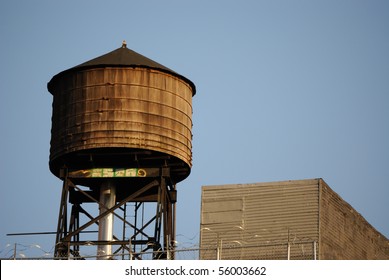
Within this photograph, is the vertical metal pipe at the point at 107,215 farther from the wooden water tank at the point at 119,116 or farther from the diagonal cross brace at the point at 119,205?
the wooden water tank at the point at 119,116

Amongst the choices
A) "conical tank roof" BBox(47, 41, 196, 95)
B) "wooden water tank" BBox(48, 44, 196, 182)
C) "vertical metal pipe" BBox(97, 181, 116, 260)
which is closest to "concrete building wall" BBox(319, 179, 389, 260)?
"wooden water tank" BBox(48, 44, 196, 182)

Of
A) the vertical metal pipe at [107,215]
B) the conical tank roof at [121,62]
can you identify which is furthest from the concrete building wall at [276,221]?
the conical tank roof at [121,62]

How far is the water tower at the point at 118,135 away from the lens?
Result: 3650cm

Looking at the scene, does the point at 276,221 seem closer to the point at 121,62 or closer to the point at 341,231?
the point at 341,231

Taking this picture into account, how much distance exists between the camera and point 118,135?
36.3 m

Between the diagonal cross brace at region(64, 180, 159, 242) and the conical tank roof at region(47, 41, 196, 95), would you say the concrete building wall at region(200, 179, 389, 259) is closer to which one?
the diagonal cross brace at region(64, 180, 159, 242)

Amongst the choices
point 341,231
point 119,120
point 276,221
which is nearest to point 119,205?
point 119,120

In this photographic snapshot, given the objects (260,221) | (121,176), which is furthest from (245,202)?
(121,176)

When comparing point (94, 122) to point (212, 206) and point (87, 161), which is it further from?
point (212, 206)
